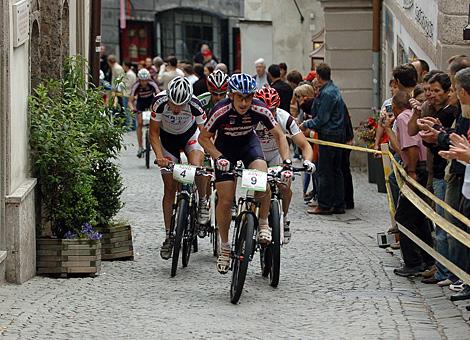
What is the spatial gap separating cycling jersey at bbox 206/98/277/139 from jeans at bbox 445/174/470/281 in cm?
172

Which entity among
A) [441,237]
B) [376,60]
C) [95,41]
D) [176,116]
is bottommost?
[441,237]

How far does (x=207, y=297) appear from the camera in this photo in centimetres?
1193

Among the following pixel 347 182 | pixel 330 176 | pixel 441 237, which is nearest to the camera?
pixel 441 237

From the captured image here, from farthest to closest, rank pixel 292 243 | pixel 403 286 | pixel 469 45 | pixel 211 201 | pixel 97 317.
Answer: pixel 469 45 < pixel 292 243 < pixel 211 201 < pixel 403 286 < pixel 97 317

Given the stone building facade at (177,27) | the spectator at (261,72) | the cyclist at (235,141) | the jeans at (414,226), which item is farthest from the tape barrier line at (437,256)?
the stone building facade at (177,27)

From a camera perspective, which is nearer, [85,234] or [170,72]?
[85,234]

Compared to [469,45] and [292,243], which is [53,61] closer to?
[292,243]

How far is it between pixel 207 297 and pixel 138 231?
4868mm

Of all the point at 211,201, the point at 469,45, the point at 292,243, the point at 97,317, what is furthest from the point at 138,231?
the point at 97,317

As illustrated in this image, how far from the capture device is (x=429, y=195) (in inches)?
474

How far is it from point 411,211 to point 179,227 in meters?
2.11

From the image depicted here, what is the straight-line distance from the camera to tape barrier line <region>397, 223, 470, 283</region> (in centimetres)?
1104

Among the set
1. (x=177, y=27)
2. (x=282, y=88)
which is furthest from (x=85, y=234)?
(x=177, y=27)

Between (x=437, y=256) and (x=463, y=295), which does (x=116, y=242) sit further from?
(x=463, y=295)
